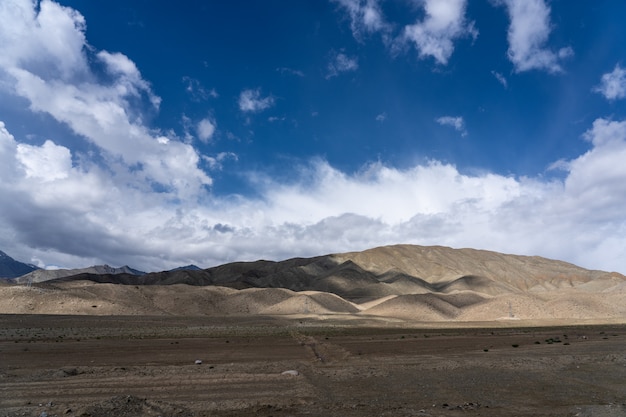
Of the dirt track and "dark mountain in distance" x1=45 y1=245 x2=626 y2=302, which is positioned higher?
"dark mountain in distance" x1=45 y1=245 x2=626 y2=302

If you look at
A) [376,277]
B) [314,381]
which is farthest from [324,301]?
[314,381]

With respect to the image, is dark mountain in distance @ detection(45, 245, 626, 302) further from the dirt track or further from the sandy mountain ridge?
the dirt track

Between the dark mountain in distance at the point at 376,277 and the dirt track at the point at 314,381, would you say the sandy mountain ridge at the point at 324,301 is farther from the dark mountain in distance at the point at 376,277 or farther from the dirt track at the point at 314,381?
the dirt track at the point at 314,381

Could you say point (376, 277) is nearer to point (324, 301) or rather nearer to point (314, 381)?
point (324, 301)

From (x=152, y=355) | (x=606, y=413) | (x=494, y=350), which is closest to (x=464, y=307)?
(x=494, y=350)

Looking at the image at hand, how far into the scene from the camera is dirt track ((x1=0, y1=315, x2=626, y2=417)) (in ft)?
40.2

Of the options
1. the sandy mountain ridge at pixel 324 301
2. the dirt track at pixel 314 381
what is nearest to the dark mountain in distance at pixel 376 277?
the sandy mountain ridge at pixel 324 301

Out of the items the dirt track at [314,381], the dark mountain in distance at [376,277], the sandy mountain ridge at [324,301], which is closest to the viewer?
the dirt track at [314,381]

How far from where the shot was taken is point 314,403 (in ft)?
42.7

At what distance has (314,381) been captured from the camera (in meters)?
16.7

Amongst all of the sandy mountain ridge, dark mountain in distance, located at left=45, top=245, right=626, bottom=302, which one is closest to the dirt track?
the sandy mountain ridge

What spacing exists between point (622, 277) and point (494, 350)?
7337 inches

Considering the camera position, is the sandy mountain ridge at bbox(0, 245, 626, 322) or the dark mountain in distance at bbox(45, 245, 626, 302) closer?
the sandy mountain ridge at bbox(0, 245, 626, 322)

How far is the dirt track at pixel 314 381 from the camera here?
12.3 metres
